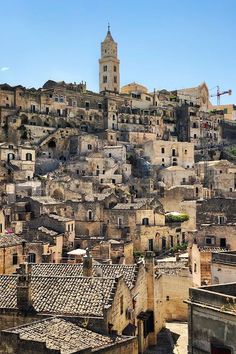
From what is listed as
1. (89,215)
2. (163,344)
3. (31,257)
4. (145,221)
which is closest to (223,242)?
(145,221)

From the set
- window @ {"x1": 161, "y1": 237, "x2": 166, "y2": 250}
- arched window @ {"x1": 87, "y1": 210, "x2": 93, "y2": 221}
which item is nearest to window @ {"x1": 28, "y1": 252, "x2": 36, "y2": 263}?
arched window @ {"x1": 87, "y1": 210, "x2": 93, "y2": 221}

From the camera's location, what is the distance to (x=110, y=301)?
20.2m

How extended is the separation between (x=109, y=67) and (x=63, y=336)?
374 ft

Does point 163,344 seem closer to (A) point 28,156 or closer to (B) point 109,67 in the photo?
(A) point 28,156

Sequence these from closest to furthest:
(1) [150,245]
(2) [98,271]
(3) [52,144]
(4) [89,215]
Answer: (2) [98,271], (1) [150,245], (4) [89,215], (3) [52,144]

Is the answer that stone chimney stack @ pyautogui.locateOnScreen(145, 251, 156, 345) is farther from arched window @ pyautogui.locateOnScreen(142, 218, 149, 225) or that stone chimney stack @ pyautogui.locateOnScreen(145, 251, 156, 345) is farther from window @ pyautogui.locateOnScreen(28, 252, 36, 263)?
arched window @ pyautogui.locateOnScreen(142, 218, 149, 225)

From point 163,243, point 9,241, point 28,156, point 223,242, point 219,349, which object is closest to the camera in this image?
point 219,349

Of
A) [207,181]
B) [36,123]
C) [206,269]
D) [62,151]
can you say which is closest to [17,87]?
[36,123]

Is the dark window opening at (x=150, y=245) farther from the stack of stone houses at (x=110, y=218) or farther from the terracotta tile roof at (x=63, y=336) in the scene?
the terracotta tile roof at (x=63, y=336)

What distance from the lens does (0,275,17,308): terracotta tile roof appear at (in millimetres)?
21103

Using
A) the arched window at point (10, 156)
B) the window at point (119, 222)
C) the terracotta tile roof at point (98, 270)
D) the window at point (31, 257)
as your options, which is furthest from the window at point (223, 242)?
the arched window at point (10, 156)

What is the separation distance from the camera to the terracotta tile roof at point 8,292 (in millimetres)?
21103

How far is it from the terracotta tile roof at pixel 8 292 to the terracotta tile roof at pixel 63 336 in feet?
9.14

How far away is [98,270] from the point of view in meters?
24.3
